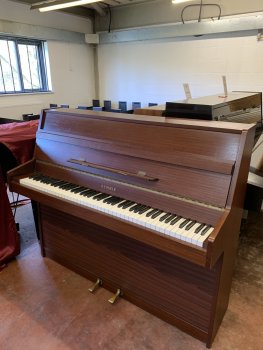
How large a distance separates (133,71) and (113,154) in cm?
453

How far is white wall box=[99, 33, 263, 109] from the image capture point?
423 centimetres

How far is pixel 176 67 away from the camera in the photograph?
5.02 m

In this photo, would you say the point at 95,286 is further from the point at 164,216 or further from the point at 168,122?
the point at 168,122

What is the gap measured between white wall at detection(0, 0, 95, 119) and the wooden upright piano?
3.34 m

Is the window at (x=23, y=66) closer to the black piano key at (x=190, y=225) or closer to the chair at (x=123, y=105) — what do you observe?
the chair at (x=123, y=105)

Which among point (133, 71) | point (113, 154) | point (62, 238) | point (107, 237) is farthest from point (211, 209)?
point (133, 71)

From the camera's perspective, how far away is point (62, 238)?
2.02 meters

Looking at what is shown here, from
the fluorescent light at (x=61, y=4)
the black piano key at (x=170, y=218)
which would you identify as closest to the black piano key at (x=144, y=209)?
the black piano key at (x=170, y=218)

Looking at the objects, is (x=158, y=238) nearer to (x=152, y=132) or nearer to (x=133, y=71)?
(x=152, y=132)

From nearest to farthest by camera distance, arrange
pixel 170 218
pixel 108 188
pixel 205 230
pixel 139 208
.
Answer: pixel 205 230
pixel 170 218
pixel 139 208
pixel 108 188

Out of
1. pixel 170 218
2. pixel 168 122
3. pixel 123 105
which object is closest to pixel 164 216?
pixel 170 218

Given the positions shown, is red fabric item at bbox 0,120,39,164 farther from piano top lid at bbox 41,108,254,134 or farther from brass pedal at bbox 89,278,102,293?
brass pedal at bbox 89,278,102,293

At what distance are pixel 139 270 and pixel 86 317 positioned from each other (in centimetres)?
43

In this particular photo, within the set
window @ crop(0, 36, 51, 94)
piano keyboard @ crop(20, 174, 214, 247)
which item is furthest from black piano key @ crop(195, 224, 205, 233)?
window @ crop(0, 36, 51, 94)
